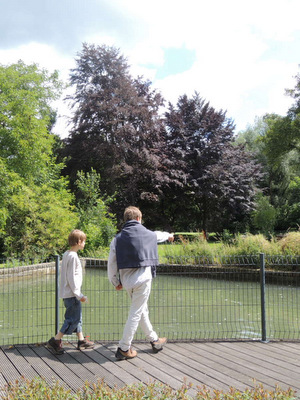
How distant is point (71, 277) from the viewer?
198 inches

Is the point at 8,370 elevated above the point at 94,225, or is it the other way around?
the point at 94,225

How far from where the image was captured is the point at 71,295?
5125 mm

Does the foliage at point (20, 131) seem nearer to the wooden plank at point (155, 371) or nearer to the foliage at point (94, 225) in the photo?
the foliage at point (94, 225)

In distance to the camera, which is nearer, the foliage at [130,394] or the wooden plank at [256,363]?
the foliage at [130,394]

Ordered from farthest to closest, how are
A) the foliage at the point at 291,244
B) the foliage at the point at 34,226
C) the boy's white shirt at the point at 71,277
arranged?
the foliage at the point at 34,226 → the foliage at the point at 291,244 → the boy's white shirt at the point at 71,277

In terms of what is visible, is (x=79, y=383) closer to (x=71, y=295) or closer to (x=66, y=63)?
(x=71, y=295)

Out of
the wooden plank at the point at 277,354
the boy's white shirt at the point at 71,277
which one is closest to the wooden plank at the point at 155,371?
the boy's white shirt at the point at 71,277

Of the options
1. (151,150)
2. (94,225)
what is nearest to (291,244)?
(94,225)

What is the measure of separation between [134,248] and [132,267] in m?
0.21

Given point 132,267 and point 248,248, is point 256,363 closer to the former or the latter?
point 132,267

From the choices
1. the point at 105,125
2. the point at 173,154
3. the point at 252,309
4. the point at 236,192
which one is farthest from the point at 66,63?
the point at 252,309

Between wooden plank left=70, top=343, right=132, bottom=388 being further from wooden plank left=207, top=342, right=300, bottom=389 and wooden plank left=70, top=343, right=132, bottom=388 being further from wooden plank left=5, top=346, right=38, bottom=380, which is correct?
wooden plank left=207, top=342, right=300, bottom=389

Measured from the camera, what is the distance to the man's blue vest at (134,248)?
477cm

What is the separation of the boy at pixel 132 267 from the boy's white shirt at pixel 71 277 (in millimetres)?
437
